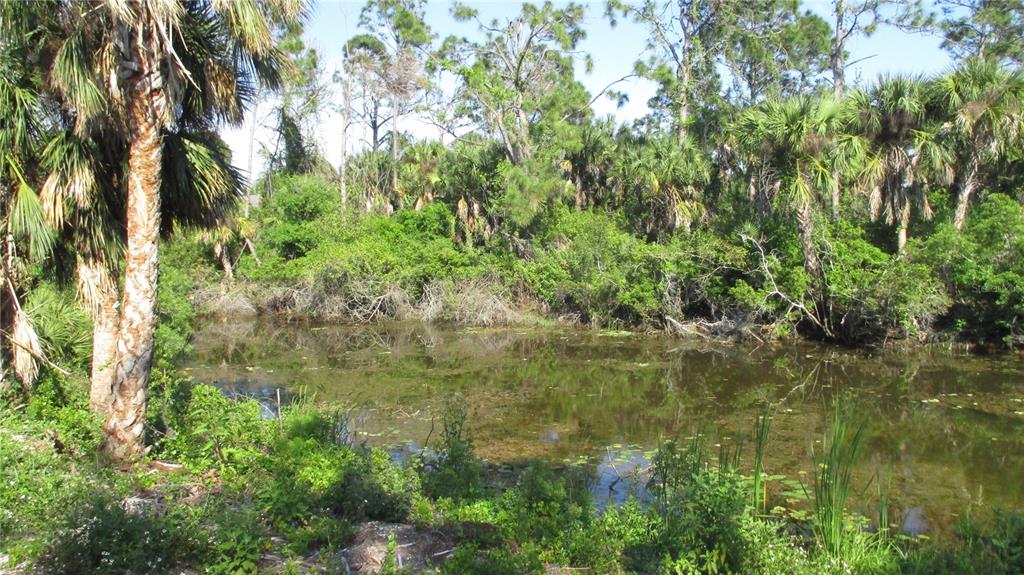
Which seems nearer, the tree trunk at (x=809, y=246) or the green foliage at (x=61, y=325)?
the green foliage at (x=61, y=325)

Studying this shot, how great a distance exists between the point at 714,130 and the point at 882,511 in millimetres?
26116

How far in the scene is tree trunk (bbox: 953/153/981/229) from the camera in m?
19.2

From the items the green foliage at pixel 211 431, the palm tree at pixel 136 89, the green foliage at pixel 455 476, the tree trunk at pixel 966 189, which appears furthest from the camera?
the tree trunk at pixel 966 189

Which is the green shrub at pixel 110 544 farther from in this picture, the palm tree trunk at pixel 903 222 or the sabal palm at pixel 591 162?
the sabal palm at pixel 591 162

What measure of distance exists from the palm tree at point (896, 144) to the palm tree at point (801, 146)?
0.99 m

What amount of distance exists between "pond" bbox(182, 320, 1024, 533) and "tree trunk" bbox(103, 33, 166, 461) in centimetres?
421

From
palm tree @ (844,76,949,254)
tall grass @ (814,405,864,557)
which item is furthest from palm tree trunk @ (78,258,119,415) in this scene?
palm tree @ (844,76,949,254)

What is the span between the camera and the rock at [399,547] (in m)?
5.00

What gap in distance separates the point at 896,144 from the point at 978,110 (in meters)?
1.98

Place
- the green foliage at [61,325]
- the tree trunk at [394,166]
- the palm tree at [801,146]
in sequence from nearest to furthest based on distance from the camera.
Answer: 1. the green foliage at [61,325]
2. the palm tree at [801,146]
3. the tree trunk at [394,166]

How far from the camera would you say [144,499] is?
5980 mm

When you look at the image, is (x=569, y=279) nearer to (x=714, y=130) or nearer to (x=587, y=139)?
(x=587, y=139)

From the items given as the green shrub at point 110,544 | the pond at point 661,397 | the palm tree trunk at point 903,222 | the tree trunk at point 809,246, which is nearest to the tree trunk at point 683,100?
the palm tree trunk at point 903,222

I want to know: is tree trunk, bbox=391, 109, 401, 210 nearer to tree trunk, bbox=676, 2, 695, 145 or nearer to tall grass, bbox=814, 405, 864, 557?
tree trunk, bbox=676, 2, 695, 145
